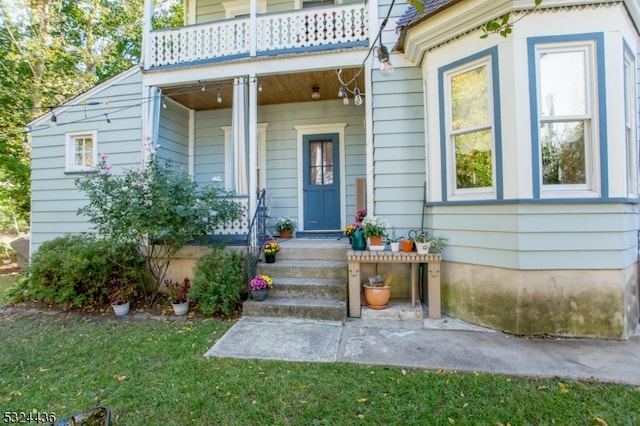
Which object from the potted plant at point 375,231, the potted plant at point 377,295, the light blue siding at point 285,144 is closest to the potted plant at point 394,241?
the potted plant at point 375,231

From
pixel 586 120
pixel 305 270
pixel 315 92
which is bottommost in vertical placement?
pixel 305 270

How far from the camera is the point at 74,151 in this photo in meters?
6.14

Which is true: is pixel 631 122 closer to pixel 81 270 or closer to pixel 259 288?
pixel 259 288

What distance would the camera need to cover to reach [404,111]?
478 centimetres

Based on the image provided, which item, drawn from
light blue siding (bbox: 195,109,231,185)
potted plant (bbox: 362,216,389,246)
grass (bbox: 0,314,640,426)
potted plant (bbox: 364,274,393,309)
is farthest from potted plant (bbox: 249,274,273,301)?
light blue siding (bbox: 195,109,231,185)

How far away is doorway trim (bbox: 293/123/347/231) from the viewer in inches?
263

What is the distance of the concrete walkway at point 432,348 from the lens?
280cm

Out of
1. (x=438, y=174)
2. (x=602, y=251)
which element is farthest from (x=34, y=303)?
(x=602, y=251)

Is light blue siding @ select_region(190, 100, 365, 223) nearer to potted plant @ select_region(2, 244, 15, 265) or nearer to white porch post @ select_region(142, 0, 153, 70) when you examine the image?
white porch post @ select_region(142, 0, 153, 70)

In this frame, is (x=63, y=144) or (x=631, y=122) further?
(x=63, y=144)

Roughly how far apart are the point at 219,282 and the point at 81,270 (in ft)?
7.35

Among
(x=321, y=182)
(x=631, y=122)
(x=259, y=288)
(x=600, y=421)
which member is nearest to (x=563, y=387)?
(x=600, y=421)

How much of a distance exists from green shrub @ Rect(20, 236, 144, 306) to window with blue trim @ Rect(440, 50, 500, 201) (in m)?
4.98

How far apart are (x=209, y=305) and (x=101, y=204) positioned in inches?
85.4
